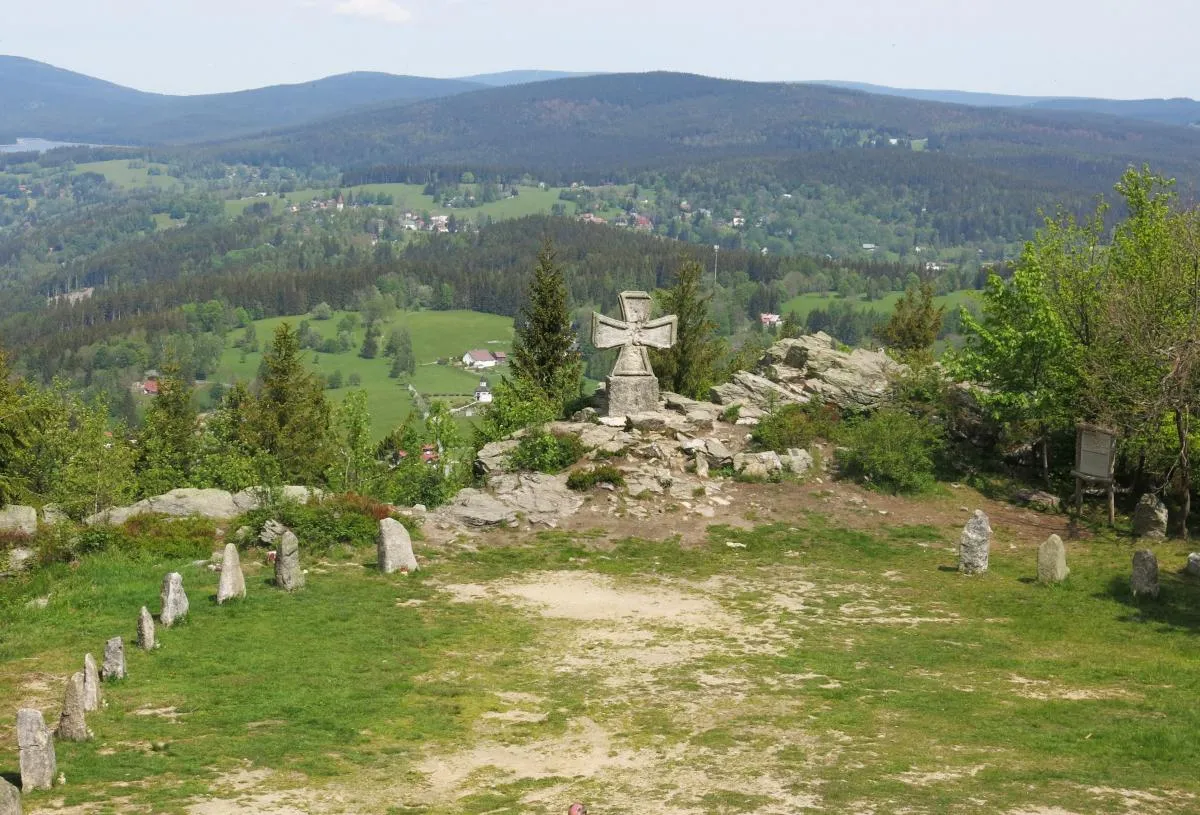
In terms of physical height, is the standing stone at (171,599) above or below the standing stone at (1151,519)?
above

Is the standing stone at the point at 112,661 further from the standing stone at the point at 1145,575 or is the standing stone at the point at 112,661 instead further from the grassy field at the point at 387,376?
the grassy field at the point at 387,376

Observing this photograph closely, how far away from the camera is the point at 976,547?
98.3ft

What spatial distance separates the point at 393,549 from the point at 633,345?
15308mm

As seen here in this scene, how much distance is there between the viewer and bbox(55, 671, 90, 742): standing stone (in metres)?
17.7

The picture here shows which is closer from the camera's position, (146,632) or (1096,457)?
(146,632)

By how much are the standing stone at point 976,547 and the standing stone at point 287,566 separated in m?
16.8

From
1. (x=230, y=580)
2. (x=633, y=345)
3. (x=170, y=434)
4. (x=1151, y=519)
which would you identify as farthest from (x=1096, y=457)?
(x=170, y=434)

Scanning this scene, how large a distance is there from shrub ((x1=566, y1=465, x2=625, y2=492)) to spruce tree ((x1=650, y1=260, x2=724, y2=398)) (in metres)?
18.1

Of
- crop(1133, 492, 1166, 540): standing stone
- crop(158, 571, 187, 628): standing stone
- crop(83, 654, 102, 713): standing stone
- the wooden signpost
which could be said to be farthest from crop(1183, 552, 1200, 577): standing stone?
crop(83, 654, 102, 713): standing stone

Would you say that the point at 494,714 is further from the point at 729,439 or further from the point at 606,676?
the point at 729,439

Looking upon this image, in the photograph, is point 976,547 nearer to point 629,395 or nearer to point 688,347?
point 629,395

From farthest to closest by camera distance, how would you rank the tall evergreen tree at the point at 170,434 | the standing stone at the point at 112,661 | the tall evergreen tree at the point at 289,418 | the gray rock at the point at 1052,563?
the tall evergreen tree at the point at 170,434, the tall evergreen tree at the point at 289,418, the gray rock at the point at 1052,563, the standing stone at the point at 112,661

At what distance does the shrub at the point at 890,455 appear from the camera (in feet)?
121

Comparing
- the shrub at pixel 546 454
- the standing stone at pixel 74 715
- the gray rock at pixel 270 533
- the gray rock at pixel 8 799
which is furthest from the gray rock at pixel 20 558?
the gray rock at pixel 8 799
